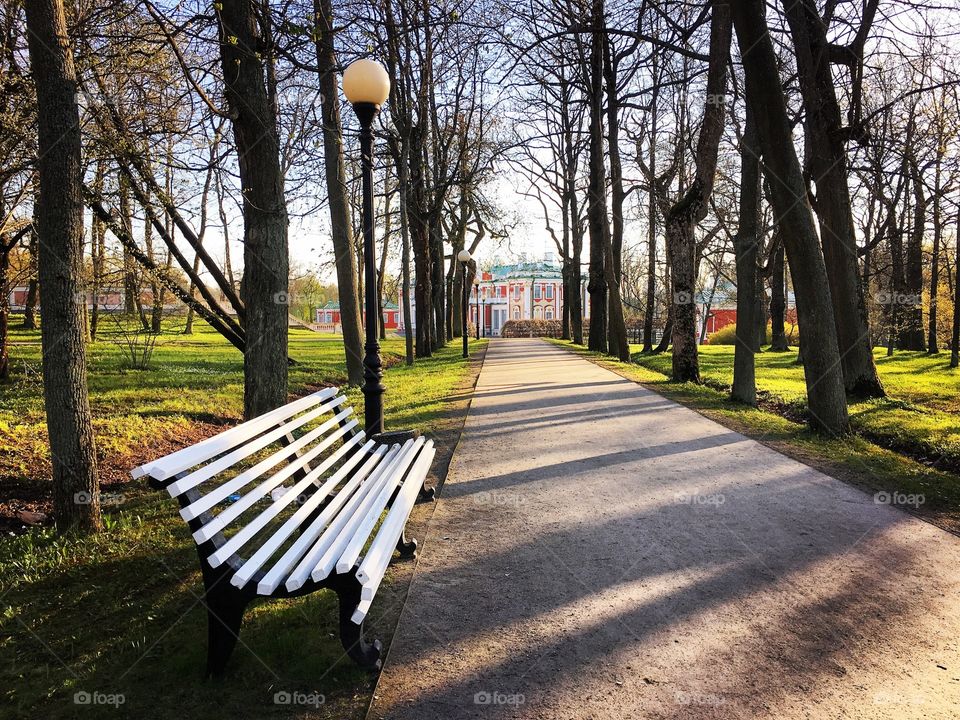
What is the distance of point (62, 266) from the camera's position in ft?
13.0

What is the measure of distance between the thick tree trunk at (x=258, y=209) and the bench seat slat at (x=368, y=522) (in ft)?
10.5

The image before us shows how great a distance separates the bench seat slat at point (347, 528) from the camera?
7.92 feet

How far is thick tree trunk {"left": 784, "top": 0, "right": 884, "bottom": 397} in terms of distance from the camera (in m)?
9.80

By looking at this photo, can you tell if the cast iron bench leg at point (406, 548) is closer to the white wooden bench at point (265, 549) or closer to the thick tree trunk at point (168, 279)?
the white wooden bench at point (265, 549)

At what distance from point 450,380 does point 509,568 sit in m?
10.1

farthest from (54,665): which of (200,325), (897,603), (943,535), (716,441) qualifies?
(200,325)

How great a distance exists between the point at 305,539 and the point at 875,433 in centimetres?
745

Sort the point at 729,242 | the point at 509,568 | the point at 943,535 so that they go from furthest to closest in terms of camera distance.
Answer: the point at 729,242 → the point at 943,535 → the point at 509,568

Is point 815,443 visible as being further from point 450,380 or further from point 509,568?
point 450,380

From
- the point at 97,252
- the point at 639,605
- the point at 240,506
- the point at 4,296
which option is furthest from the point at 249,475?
the point at 97,252

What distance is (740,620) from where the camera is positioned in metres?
3.01

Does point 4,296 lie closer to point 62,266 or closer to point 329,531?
point 62,266

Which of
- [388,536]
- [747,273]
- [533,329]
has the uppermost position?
[747,273]

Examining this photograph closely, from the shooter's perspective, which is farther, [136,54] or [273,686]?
[136,54]
